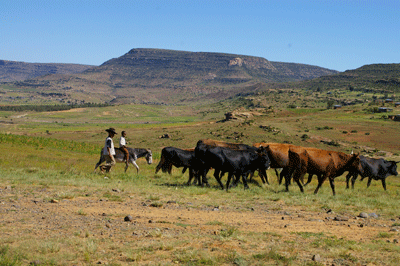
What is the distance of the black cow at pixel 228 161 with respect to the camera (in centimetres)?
1678

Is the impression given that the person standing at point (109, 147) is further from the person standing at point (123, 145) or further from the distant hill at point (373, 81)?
the distant hill at point (373, 81)

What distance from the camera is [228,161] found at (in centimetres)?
1673

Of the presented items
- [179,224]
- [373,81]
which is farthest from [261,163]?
[373,81]

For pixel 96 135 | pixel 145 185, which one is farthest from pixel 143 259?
pixel 96 135

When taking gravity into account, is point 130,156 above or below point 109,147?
below

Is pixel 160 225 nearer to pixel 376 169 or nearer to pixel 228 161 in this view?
pixel 228 161

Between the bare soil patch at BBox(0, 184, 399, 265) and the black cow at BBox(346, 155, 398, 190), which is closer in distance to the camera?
the bare soil patch at BBox(0, 184, 399, 265)

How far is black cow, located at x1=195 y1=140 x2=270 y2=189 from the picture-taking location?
1678cm

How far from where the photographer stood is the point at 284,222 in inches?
425

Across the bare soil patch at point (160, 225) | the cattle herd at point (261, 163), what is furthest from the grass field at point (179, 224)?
the cattle herd at point (261, 163)

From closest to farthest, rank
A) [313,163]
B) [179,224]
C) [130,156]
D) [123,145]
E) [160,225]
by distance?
[160,225], [179,224], [313,163], [123,145], [130,156]

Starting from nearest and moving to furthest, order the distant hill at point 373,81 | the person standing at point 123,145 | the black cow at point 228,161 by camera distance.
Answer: the black cow at point 228,161 < the person standing at point 123,145 < the distant hill at point 373,81

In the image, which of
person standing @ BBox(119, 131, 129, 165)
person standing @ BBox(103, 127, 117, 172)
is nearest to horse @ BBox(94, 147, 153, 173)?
person standing @ BBox(119, 131, 129, 165)

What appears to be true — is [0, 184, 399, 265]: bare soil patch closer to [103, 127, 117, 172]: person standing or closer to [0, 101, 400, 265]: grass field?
[0, 101, 400, 265]: grass field
